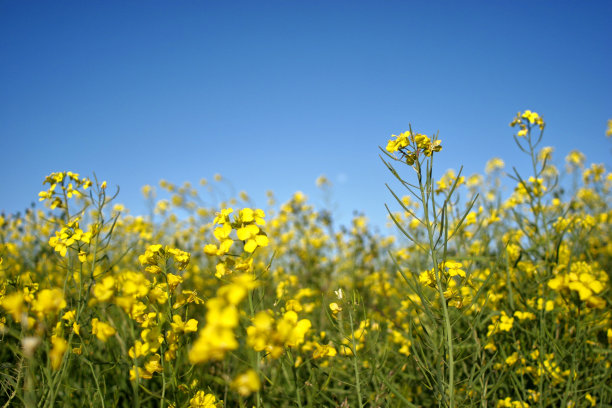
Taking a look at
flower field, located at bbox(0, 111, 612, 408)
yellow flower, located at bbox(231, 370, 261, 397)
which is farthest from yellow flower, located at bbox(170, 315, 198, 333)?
yellow flower, located at bbox(231, 370, 261, 397)

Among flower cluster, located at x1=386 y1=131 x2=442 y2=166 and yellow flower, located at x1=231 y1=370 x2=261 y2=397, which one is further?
flower cluster, located at x1=386 y1=131 x2=442 y2=166

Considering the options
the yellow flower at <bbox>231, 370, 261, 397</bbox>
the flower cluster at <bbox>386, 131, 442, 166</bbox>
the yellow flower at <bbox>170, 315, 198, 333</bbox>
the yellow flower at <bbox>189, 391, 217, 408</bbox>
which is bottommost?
the yellow flower at <bbox>189, 391, 217, 408</bbox>

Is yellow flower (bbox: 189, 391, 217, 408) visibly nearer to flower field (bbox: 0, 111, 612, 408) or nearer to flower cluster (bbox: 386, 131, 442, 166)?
flower field (bbox: 0, 111, 612, 408)

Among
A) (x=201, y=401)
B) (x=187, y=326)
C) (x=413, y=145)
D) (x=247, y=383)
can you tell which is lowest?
(x=201, y=401)

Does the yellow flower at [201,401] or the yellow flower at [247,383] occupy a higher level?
the yellow flower at [247,383]

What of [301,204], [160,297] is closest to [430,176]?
[160,297]

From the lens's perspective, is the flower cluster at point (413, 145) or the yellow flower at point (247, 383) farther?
the flower cluster at point (413, 145)

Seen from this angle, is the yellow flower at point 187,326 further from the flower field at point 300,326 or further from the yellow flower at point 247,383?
the yellow flower at point 247,383

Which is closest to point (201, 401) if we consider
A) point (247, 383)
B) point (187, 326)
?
point (187, 326)

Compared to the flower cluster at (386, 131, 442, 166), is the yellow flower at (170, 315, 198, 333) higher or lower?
lower

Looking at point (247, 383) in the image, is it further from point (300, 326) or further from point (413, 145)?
point (413, 145)

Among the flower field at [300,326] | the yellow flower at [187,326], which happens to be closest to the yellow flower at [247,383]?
the flower field at [300,326]

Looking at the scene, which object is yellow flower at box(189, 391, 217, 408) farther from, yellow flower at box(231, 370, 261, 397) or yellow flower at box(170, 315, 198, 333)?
yellow flower at box(231, 370, 261, 397)

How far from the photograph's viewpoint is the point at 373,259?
7.19 m
